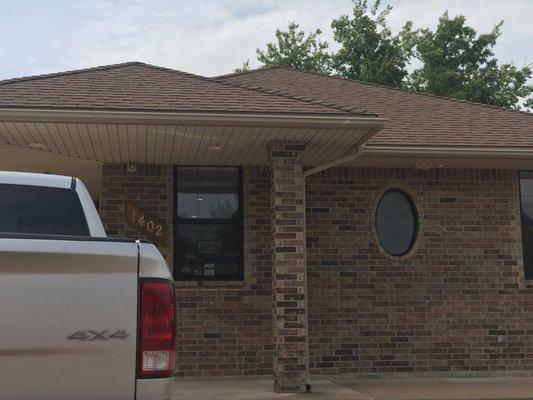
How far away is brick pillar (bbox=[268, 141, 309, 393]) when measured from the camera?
8266 millimetres

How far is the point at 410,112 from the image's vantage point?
465 inches

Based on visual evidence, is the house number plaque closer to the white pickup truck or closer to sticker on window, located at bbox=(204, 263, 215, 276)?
sticker on window, located at bbox=(204, 263, 215, 276)

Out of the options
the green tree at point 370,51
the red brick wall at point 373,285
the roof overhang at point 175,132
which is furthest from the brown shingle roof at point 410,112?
the green tree at point 370,51

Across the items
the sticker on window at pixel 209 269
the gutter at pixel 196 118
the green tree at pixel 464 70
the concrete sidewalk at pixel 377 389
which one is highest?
the green tree at pixel 464 70

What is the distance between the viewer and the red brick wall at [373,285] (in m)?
9.81

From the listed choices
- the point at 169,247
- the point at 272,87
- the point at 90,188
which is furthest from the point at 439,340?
the point at 90,188

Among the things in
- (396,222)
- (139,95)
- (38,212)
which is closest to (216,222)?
(139,95)

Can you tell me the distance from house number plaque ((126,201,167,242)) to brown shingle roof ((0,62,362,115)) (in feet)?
Answer: 6.16

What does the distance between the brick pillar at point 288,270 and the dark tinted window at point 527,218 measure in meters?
4.38

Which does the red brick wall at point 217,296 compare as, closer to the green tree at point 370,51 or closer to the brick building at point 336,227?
the brick building at point 336,227

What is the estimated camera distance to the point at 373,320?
1018cm

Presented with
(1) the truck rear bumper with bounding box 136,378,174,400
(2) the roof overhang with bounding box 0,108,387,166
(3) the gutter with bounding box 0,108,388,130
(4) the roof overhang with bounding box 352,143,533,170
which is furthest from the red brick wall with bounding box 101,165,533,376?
(1) the truck rear bumper with bounding box 136,378,174,400

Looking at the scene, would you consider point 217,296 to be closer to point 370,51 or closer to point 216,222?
point 216,222

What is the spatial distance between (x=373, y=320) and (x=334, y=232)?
1.47 m
